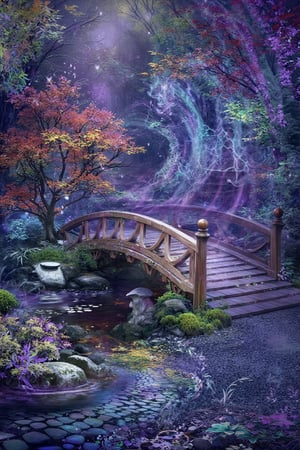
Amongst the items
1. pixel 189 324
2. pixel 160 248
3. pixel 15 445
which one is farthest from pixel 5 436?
pixel 160 248

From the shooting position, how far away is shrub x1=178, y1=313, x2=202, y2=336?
7.52m

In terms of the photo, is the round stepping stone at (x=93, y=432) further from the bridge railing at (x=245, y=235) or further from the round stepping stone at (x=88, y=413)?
the bridge railing at (x=245, y=235)

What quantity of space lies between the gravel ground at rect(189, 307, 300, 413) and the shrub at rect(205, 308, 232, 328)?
118mm

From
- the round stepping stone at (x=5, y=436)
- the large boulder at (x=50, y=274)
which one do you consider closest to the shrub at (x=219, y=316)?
the round stepping stone at (x=5, y=436)

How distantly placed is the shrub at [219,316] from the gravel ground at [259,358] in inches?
4.6

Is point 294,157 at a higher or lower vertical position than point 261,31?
lower

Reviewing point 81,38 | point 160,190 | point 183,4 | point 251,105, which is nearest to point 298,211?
point 251,105

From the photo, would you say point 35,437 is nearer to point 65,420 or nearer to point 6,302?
point 65,420

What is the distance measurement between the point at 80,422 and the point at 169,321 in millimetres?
3673

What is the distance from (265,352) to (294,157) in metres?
6.26

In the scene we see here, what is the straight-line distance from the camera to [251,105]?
13422 mm

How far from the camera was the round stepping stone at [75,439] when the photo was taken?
3860 millimetres

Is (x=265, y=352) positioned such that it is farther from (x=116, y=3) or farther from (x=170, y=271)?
(x=116, y=3)

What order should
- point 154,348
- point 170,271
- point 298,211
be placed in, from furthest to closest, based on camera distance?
point 298,211
point 170,271
point 154,348
